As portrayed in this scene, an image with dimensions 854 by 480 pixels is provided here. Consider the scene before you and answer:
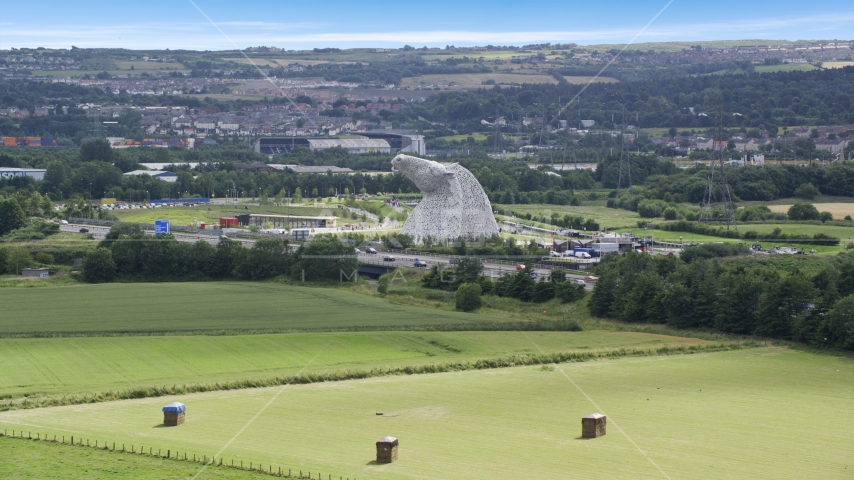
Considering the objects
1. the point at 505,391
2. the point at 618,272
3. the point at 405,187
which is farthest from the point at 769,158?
the point at 505,391

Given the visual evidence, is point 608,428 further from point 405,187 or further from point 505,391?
point 405,187

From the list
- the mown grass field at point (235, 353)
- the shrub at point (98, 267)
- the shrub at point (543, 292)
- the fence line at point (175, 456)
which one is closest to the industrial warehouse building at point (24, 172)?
the shrub at point (98, 267)

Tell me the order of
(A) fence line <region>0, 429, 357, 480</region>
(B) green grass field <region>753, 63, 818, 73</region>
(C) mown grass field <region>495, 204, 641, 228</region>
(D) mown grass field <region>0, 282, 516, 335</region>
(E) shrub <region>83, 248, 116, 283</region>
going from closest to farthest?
(A) fence line <region>0, 429, 357, 480</region>, (D) mown grass field <region>0, 282, 516, 335</region>, (E) shrub <region>83, 248, 116, 283</region>, (C) mown grass field <region>495, 204, 641, 228</region>, (B) green grass field <region>753, 63, 818, 73</region>

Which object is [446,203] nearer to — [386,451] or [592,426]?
[592,426]

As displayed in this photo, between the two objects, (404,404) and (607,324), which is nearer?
(404,404)

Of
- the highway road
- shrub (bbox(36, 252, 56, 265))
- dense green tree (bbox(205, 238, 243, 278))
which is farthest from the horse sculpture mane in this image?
shrub (bbox(36, 252, 56, 265))

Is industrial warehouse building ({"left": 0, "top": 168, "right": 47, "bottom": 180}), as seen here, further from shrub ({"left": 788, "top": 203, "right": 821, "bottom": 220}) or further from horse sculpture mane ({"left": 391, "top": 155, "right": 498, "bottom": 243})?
shrub ({"left": 788, "top": 203, "right": 821, "bottom": 220})
